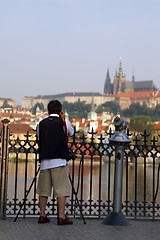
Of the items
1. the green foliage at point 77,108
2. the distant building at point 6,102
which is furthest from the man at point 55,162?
the distant building at point 6,102

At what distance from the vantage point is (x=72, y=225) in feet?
20.1

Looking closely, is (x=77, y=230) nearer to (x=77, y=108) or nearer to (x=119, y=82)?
(x=77, y=108)

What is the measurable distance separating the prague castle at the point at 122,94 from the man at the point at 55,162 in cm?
14095

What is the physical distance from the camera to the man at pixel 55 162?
6.04m

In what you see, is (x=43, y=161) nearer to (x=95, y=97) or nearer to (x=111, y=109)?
(x=111, y=109)

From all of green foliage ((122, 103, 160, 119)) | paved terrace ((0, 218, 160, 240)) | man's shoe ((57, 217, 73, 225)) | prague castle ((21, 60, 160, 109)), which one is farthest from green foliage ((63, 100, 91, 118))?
man's shoe ((57, 217, 73, 225))

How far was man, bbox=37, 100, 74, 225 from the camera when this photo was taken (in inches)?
238

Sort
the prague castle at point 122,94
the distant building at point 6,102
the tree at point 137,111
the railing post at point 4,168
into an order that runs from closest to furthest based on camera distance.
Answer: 1. the railing post at point 4,168
2. the tree at point 137,111
3. the prague castle at point 122,94
4. the distant building at point 6,102

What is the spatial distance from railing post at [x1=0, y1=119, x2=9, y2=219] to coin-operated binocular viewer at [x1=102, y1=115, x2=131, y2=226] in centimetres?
120

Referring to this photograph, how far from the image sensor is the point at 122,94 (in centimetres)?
15175

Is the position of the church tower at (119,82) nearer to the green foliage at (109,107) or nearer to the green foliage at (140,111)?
the green foliage at (109,107)

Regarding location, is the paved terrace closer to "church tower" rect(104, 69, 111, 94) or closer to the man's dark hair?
the man's dark hair

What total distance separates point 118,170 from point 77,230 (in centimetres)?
92

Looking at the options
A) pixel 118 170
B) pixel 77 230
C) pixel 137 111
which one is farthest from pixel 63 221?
pixel 137 111
